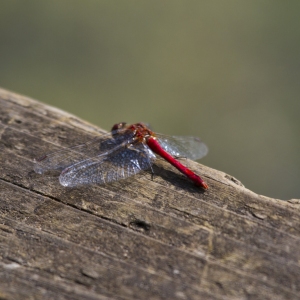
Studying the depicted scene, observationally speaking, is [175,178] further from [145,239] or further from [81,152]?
[81,152]

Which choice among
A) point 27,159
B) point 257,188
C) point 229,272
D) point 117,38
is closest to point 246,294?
point 229,272

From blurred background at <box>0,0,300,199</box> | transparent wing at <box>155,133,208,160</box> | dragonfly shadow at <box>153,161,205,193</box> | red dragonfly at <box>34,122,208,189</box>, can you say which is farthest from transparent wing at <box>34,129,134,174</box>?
blurred background at <box>0,0,300,199</box>

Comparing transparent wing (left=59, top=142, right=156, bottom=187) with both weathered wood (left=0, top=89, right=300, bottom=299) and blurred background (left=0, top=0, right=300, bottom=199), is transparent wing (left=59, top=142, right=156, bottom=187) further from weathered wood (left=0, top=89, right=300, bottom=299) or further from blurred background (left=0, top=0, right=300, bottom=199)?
blurred background (left=0, top=0, right=300, bottom=199)

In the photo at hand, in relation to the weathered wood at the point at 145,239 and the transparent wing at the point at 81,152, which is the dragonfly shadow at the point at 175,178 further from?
the transparent wing at the point at 81,152

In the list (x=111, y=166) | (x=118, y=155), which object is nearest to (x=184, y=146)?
(x=118, y=155)

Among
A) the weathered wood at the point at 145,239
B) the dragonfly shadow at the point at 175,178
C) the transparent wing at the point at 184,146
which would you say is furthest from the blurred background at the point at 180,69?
the weathered wood at the point at 145,239

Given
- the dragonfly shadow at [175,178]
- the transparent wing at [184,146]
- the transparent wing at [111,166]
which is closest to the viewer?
the dragonfly shadow at [175,178]
